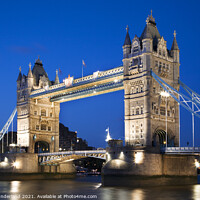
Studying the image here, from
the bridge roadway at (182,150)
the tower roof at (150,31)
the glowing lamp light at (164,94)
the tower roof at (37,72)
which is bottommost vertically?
the bridge roadway at (182,150)

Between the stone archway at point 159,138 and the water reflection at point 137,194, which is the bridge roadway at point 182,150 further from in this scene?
the water reflection at point 137,194

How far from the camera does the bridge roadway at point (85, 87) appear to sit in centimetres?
6316

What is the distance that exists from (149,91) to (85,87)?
1537 centimetres

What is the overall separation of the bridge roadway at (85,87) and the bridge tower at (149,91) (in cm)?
317

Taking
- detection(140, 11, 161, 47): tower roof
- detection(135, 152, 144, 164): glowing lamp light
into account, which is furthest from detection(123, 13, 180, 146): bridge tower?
detection(135, 152, 144, 164): glowing lamp light

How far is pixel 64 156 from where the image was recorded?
70.1 m

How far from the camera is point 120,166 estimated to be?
180 feet

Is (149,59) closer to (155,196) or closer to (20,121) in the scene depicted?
(155,196)

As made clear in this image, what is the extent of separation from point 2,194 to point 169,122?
25821 millimetres

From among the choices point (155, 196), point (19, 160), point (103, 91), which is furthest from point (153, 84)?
point (19, 160)

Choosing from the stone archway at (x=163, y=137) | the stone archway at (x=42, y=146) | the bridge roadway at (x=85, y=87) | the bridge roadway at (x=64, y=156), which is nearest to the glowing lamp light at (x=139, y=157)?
the stone archway at (x=163, y=137)

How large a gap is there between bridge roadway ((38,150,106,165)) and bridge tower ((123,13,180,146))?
6830 millimetres

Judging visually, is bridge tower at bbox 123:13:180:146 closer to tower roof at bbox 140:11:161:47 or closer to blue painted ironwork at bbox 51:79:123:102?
tower roof at bbox 140:11:161:47

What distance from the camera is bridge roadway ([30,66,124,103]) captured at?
63.2 meters
